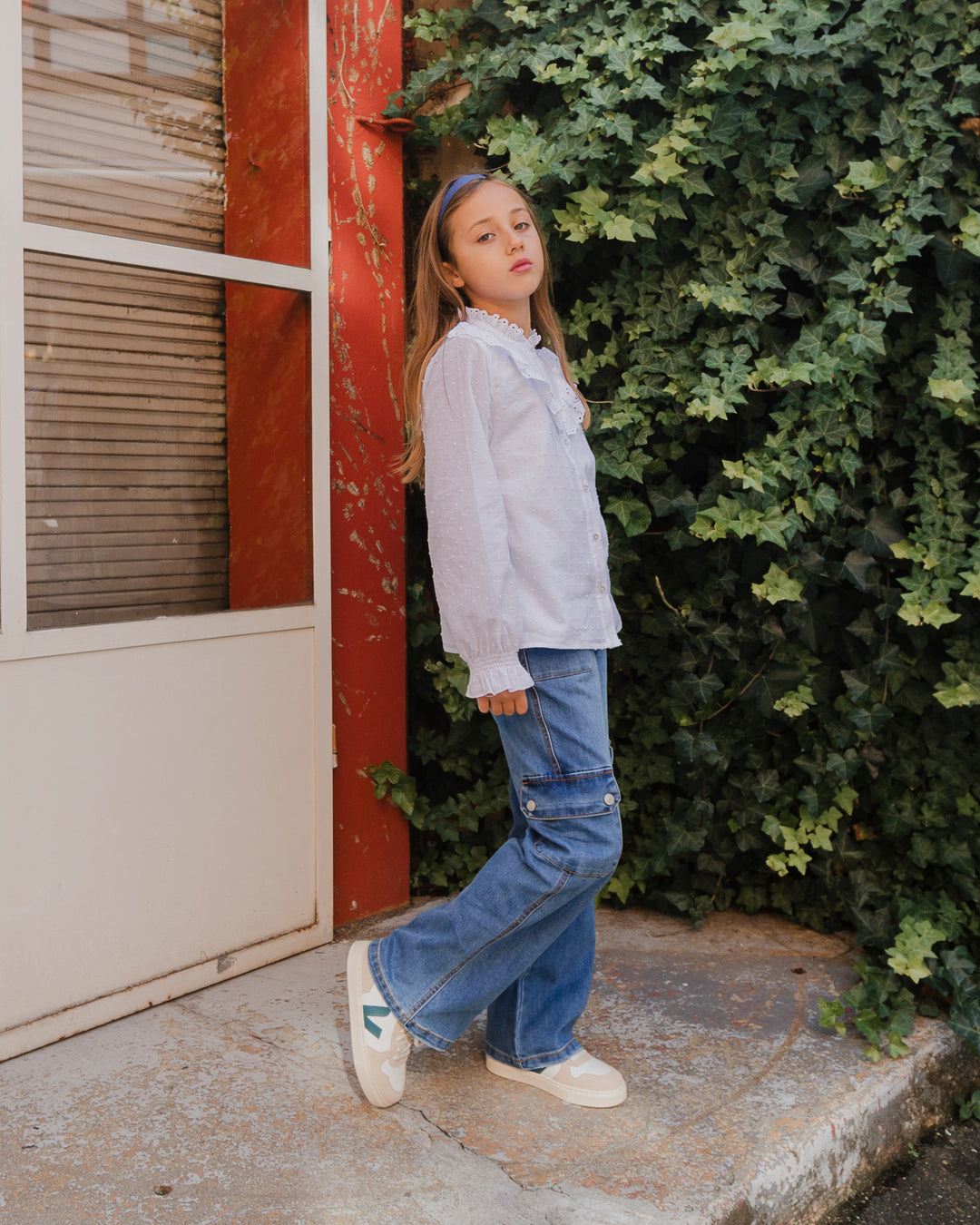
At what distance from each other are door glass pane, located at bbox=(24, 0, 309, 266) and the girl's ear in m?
0.73

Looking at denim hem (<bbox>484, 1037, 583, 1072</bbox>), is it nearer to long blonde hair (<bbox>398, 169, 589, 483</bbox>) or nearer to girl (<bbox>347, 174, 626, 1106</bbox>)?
girl (<bbox>347, 174, 626, 1106</bbox>)

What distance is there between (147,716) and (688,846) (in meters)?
1.38

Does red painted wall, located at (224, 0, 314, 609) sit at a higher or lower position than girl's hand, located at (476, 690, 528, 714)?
higher

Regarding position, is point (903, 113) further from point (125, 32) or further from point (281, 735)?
point (281, 735)

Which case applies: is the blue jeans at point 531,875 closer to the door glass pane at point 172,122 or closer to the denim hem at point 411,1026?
the denim hem at point 411,1026

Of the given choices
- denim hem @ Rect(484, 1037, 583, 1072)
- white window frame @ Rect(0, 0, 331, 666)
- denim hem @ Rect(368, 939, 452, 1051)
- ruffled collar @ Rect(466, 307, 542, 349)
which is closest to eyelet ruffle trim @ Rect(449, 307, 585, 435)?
ruffled collar @ Rect(466, 307, 542, 349)

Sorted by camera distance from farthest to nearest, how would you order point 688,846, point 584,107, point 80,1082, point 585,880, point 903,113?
point 688,846 < point 584,107 < point 903,113 < point 80,1082 < point 585,880

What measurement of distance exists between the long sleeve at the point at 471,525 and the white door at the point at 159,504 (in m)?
0.85

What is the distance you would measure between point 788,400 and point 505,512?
967mm

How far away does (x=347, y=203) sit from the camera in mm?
2920

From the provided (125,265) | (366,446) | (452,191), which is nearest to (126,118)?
(125,265)

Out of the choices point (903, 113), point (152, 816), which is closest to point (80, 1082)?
point (152, 816)

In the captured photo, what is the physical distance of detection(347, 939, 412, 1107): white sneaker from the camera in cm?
207

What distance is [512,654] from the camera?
1918 millimetres
